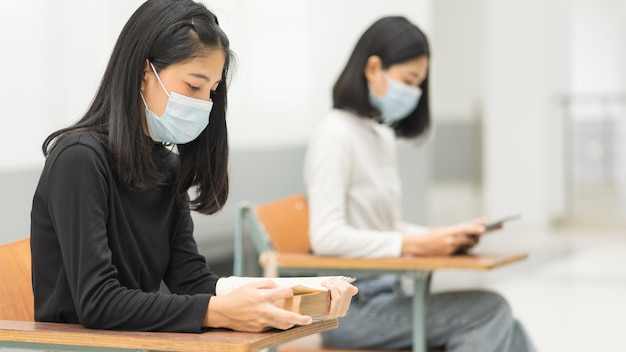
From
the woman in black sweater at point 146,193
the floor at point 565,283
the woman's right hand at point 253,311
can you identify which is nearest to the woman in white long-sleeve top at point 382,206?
the woman in black sweater at point 146,193

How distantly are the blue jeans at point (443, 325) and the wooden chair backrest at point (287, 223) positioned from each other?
353 mm

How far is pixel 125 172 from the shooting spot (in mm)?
1768

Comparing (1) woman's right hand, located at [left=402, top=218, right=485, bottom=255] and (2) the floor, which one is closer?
(1) woman's right hand, located at [left=402, top=218, right=485, bottom=255]

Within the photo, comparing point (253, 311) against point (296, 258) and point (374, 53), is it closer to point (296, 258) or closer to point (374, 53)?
point (296, 258)

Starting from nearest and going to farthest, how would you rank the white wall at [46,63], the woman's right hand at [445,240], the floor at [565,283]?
the white wall at [46,63]
the woman's right hand at [445,240]
the floor at [565,283]

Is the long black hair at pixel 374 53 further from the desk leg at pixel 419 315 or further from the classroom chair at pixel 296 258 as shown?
the desk leg at pixel 419 315

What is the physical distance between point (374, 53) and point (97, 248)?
1585 millimetres

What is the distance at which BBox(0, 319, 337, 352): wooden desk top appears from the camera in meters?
1.54

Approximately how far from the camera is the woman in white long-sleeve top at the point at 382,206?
2734 mm

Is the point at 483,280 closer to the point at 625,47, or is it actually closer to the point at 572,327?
the point at 572,327

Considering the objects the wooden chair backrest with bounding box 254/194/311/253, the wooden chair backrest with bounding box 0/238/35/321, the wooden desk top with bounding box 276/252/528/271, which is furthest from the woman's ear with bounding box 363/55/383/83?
the wooden chair backrest with bounding box 0/238/35/321

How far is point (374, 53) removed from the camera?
308 cm

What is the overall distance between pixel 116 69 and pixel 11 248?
16.7 inches

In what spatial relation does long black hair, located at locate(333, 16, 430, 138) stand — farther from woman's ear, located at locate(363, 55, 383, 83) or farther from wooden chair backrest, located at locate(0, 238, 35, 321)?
wooden chair backrest, located at locate(0, 238, 35, 321)
